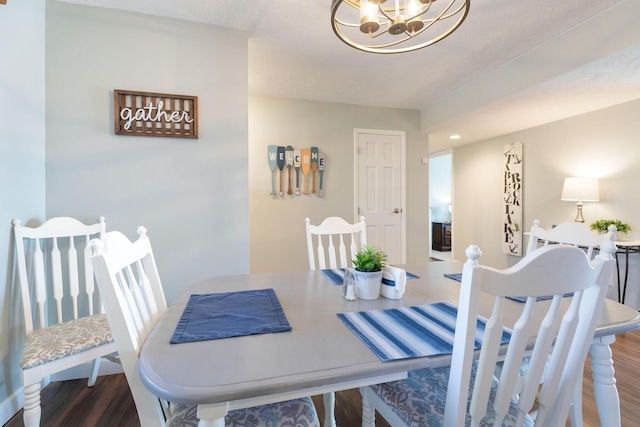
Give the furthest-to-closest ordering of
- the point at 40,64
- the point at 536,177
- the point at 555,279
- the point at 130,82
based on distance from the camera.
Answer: the point at 536,177 → the point at 130,82 → the point at 40,64 → the point at 555,279

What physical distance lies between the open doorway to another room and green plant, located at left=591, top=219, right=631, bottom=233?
361 centimetres

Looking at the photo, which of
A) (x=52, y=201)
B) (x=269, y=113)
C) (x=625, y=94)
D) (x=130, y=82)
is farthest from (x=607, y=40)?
(x=52, y=201)

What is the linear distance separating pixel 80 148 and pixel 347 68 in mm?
2263

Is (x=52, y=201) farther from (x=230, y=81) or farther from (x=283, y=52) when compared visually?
(x=283, y=52)

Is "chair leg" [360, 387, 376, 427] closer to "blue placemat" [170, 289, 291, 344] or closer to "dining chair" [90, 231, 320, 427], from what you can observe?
"dining chair" [90, 231, 320, 427]

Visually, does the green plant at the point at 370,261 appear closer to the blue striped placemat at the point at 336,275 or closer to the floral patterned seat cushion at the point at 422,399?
the blue striped placemat at the point at 336,275

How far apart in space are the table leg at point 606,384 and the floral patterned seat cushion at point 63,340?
2.08 m

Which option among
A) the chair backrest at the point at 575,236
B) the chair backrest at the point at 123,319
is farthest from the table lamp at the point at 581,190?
the chair backrest at the point at 123,319

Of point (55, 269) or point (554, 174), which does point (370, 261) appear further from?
point (554, 174)

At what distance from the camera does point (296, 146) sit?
12.3 ft

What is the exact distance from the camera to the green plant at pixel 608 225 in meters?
3.12

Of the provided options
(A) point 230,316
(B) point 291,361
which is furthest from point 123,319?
(B) point 291,361

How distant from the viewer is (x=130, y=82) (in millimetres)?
2055

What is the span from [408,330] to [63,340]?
5.26 feet
